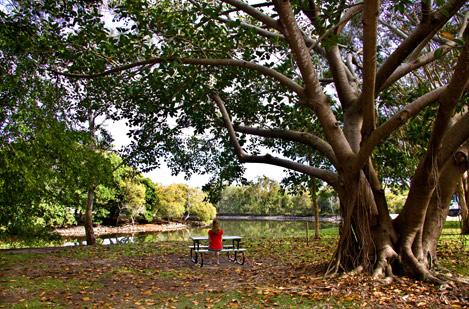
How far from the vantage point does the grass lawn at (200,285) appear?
6.04 meters

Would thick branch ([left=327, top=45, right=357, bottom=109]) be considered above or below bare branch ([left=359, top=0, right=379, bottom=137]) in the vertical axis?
above

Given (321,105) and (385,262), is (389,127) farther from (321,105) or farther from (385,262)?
(385,262)

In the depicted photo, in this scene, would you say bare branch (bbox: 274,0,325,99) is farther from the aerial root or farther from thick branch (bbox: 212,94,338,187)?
the aerial root

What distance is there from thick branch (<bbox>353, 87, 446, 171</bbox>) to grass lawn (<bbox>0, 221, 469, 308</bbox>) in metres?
1.98

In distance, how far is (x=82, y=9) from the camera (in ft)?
28.5

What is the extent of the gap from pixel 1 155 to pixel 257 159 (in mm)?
4943

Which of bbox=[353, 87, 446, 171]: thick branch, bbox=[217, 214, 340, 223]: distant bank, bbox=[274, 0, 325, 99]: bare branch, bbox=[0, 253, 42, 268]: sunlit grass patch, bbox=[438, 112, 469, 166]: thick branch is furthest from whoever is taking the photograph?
bbox=[217, 214, 340, 223]: distant bank

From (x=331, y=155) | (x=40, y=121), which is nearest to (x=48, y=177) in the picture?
(x=40, y=121)

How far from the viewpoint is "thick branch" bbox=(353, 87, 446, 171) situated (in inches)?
256

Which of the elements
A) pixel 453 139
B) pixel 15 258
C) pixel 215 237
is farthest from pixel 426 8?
pixel 15 258

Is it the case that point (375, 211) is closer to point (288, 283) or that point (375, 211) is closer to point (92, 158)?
point (288, 283)

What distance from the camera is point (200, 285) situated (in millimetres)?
7562

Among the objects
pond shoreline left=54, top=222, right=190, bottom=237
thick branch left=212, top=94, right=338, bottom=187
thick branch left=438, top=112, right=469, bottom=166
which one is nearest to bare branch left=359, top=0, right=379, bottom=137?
thick branch left=438, top=112, right=469, bottom=166

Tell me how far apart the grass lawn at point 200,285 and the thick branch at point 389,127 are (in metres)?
1.98
